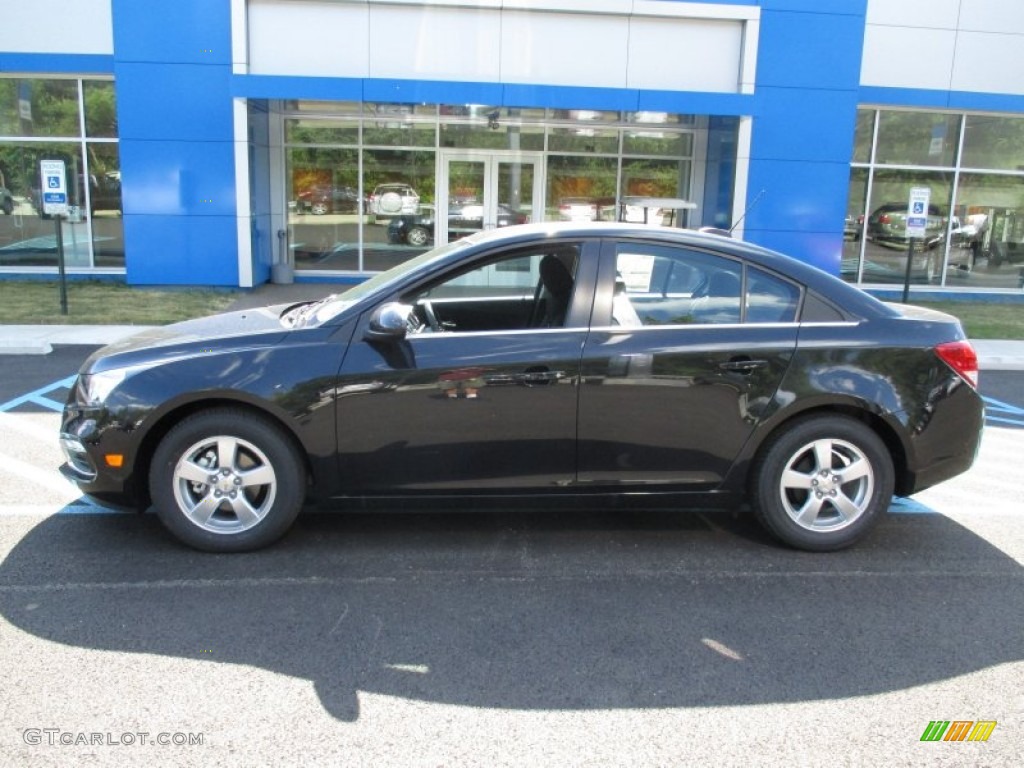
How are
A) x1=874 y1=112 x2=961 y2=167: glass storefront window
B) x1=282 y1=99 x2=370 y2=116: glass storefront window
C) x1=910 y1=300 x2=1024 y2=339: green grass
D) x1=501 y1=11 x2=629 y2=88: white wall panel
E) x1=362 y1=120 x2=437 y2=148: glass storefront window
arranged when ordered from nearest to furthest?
x1=910 y1=300 x2=1024 y2=339: green grass < x1=501 y1=11 x2=629 y2=88: white wall panel < x1=282 y1=99 x2=370 y2=116: glass storefront window < x1=362 y1=120 x2=437 y2=148: glass storefront window < x1=874 y1=112 x2=961 y2=167: glass storefront window

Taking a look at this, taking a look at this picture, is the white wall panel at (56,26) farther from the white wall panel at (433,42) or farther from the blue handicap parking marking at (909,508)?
the blue handicap parking marking at (909,508)

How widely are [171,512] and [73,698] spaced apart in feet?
4.26

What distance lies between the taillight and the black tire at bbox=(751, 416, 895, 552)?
0.54 meters

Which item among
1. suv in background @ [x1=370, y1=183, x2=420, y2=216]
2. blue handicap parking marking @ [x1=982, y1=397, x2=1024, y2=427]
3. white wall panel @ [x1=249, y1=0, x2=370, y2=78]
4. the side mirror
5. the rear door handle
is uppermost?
white wall panel @ [x1=249, y1=0, x2=370, y2=78]

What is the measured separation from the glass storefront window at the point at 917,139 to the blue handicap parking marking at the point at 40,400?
590 inches

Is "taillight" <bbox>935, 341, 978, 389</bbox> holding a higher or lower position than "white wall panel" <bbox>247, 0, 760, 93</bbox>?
lower

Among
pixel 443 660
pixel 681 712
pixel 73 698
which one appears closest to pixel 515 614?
pixel 443 660

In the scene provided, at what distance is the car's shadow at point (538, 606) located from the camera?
3393 mm

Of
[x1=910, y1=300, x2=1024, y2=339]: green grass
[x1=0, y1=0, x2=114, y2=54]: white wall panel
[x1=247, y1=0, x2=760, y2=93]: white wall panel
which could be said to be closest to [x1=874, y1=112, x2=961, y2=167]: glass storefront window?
[x1=910, y1=300, x2=1024, y2=339]: green grass

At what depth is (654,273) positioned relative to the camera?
15.0 ft

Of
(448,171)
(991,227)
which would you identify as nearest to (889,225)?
(991,227)

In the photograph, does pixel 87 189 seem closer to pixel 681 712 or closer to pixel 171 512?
pixel 171 512

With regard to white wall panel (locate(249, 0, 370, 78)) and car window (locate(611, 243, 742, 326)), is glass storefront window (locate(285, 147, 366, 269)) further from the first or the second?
car window (locate(611, 243, 742, 326))

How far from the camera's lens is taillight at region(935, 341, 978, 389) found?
15.0ft
